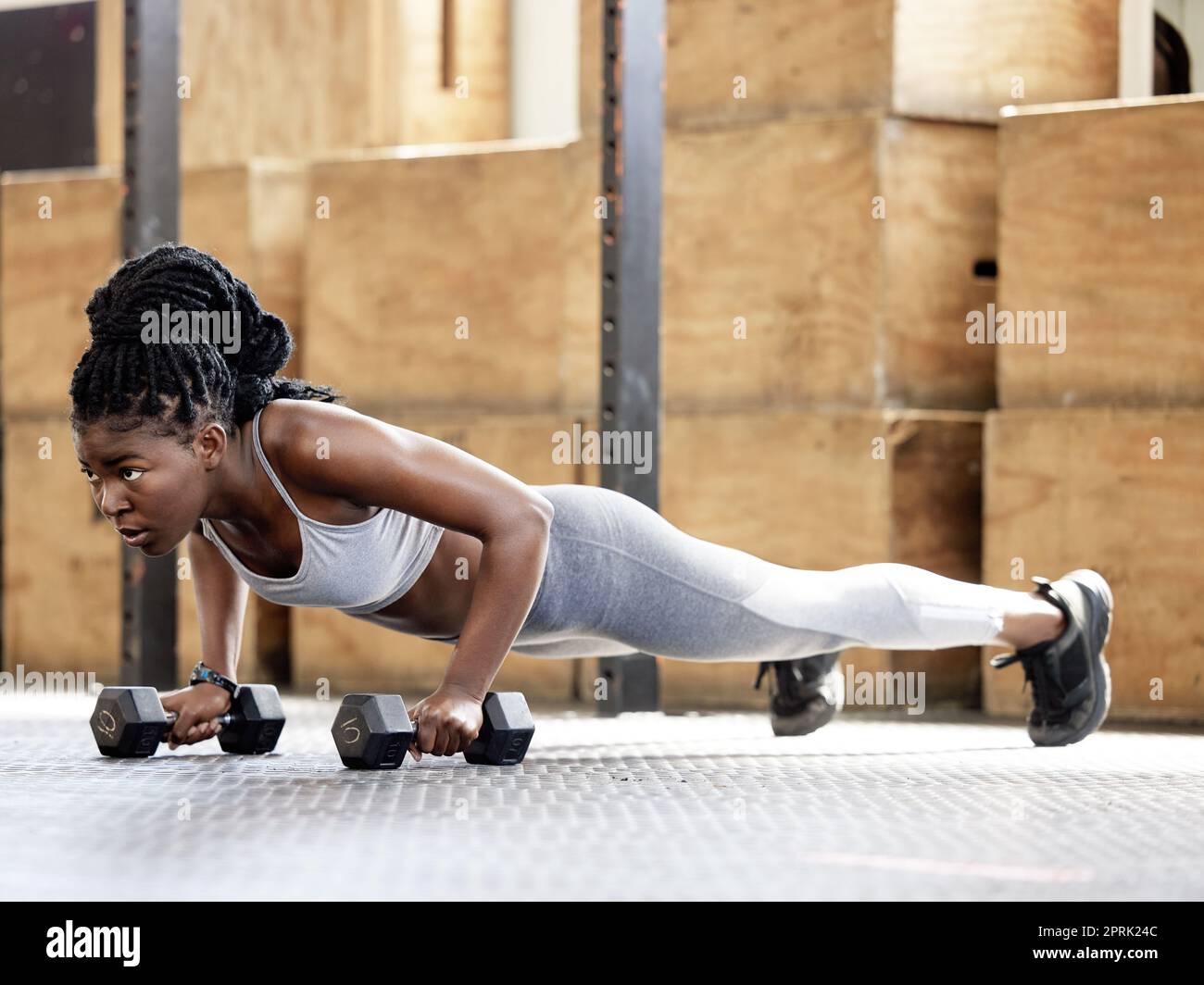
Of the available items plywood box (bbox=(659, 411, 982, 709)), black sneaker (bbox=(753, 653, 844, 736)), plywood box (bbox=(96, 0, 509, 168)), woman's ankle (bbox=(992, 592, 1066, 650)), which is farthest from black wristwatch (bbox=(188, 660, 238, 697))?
plywood box (bbox=(96, 0, 509, 168))

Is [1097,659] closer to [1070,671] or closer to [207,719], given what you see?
[1070,671]

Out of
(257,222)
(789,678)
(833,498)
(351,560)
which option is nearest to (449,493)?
(351,560)

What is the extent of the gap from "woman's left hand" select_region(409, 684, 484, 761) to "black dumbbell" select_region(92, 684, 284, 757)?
0.29 m

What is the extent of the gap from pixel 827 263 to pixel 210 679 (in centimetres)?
130

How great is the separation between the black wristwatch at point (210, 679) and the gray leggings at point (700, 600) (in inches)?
12.5

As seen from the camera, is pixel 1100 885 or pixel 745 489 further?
pixel 745 489

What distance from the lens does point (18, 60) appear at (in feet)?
13.1

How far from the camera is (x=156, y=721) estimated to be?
182cm

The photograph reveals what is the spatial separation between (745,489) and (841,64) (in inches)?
27.5

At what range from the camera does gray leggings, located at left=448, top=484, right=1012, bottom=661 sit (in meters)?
1.88

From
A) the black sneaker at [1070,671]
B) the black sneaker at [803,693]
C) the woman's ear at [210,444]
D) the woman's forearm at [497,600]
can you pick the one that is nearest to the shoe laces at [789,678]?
the black sneaker at [803,693]

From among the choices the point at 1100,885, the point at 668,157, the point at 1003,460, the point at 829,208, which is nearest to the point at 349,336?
the point at 668,157

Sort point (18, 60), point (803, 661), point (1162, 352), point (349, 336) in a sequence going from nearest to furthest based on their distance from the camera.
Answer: point (803, 661) < point (1162, 352) < point (349, 336) < point (18, 60)
